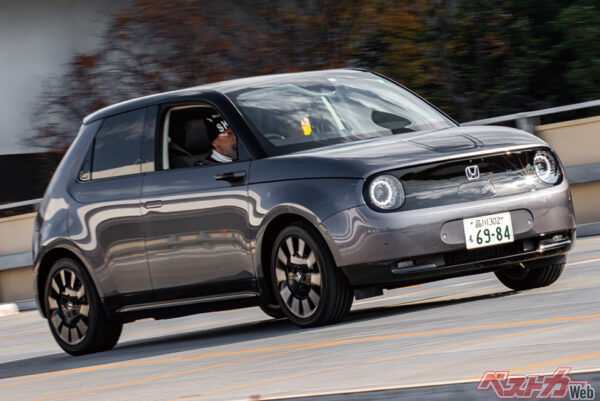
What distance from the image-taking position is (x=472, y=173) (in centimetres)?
844

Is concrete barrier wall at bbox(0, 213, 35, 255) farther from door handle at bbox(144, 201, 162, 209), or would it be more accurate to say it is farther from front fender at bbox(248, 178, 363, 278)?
front fender at bbox(248, 178, 363, 278)

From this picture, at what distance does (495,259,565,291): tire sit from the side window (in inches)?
80.8

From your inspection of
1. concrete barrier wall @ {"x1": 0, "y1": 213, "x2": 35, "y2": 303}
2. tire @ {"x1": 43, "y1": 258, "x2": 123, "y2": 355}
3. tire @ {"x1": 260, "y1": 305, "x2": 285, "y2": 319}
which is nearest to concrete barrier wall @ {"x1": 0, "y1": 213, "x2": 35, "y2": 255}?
concrete barrier wall @ {"x1": 0, "y1": 213, "x2": 35, "y2": 303}

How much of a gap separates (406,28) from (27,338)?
11386 millimetres

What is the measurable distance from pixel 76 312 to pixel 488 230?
11.3 feet

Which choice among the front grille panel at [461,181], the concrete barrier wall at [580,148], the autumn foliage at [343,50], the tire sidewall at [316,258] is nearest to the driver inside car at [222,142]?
the tire sidewall at [316,258]

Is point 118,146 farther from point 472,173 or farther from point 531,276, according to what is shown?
point 531,276

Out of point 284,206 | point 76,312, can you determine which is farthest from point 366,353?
point 76,312

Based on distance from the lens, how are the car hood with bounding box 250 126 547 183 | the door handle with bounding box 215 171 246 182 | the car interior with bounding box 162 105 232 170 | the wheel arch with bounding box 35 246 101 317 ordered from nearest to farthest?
the car hood with bounding box 250 126 547 183
the door handle with bounding box 215 171 246 182
the car interior with bounding box 162 105 232 170
the wheel arch with bounding box 35 246 101 317

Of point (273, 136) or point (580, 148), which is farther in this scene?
point (580, 148)

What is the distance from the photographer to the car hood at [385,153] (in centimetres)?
837

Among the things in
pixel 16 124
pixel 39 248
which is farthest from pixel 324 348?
pixel 16 124

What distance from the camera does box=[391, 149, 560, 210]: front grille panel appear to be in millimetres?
8320

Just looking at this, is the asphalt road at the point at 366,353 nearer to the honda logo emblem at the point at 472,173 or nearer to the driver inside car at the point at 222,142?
the honda logo emblem at the point at 472,173
